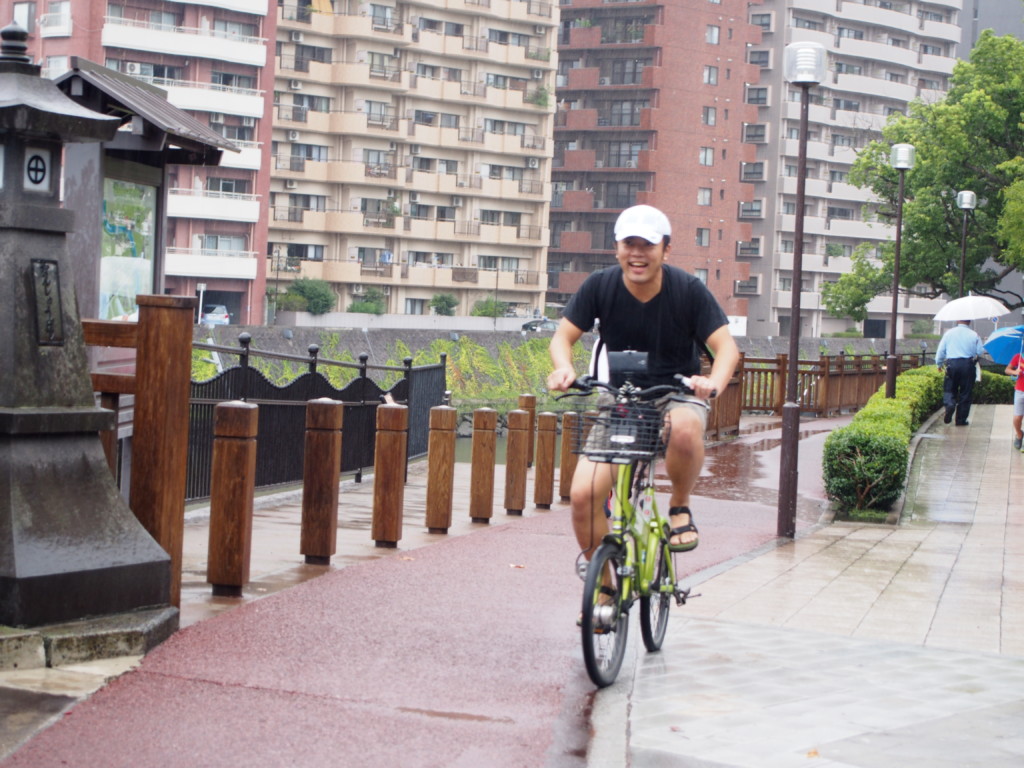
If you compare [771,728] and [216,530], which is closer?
[771,728]

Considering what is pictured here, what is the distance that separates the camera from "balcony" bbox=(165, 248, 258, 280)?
5834 cm

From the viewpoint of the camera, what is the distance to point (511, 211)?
76.2 m

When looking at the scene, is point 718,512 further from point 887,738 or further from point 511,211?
point 511,211

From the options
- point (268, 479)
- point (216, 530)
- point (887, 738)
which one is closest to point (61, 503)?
point (216, 530)

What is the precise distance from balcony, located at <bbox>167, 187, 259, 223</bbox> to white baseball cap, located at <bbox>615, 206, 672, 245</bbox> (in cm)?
5461

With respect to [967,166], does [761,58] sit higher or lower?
higher

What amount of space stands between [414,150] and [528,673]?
66.8 meters

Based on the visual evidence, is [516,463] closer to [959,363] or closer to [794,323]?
[794,323]

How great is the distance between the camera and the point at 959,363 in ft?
75.6

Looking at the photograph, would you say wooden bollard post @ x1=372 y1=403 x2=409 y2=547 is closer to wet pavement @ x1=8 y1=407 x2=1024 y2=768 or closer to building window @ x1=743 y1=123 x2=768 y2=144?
wet pavement @ x1=8 y1=407 x2=1024 y2=768

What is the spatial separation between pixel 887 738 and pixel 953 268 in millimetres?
41828

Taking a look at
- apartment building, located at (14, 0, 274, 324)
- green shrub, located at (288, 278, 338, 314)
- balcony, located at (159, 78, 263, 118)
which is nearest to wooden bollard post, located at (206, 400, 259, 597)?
apartment building, located at (14, 0, 274, 324)

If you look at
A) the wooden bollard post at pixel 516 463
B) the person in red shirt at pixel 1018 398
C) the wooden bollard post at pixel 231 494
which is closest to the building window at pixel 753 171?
the person in red shirt at pixel 1018 398

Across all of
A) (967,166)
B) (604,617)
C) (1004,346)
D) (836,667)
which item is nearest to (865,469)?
(836,667)
